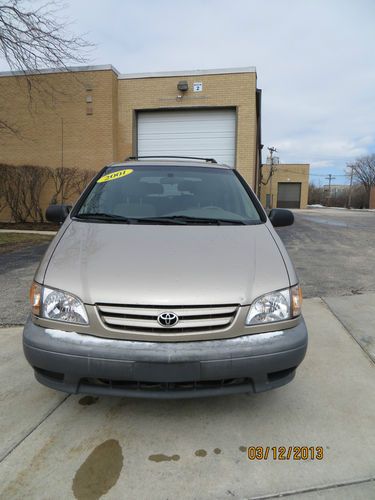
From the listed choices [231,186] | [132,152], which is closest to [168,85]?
[132,152]

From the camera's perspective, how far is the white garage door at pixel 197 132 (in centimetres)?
1334

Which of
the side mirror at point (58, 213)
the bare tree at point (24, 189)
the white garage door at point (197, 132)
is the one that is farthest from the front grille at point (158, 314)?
the bare tree at point (24, 189)

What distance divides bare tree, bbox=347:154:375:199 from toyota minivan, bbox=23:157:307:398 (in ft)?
261

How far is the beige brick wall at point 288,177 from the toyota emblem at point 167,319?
153 ft

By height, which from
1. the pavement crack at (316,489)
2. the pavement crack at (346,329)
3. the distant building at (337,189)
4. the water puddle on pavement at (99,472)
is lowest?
the pavement crack at (316,489)

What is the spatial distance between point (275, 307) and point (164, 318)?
70 cm

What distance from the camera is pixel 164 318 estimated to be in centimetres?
198

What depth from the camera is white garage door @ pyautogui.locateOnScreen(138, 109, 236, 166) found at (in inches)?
525

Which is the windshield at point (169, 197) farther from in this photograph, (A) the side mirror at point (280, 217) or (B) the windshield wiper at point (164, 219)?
(A) the side mirror at point (280, 217)

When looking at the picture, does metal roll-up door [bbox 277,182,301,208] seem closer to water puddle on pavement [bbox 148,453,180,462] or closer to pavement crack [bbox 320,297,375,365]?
pavement crack [bbox 320,297,375,365]

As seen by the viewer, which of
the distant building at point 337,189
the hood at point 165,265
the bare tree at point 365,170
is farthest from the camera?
the distant building at point 337,189

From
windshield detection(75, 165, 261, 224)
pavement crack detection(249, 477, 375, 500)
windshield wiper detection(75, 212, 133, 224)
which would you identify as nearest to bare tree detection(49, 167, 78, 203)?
windshield detection(75, 165, 261, 224)

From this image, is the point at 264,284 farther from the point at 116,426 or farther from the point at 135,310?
the point at 116,426

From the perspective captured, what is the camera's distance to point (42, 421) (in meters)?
2.35
